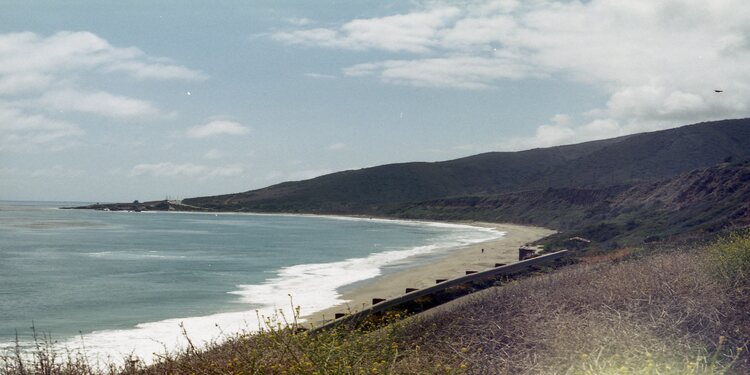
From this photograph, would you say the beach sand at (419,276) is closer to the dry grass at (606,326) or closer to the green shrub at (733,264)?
the dry grass at (606,326)

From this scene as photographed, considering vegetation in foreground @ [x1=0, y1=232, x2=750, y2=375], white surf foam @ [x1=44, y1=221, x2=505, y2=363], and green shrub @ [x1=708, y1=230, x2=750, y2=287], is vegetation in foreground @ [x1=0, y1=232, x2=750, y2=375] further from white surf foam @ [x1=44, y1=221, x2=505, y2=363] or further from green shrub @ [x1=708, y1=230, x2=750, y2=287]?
white surf foam @ [x1=44, y1=221, x2=505, y2=363]

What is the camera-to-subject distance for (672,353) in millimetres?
6582

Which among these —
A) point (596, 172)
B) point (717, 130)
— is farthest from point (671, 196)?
point (717, 130)

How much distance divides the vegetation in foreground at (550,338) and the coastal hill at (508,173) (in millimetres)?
105093

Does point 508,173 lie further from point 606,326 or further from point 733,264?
point 606,326

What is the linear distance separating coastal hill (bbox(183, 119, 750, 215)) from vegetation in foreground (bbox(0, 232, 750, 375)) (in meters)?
105

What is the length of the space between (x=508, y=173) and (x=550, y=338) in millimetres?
162641

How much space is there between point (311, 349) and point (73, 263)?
120 ft

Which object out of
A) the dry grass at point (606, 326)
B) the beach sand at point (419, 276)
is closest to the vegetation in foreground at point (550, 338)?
the dry grass at point (606, 326)

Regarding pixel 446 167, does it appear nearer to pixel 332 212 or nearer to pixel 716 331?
pixel 332 212

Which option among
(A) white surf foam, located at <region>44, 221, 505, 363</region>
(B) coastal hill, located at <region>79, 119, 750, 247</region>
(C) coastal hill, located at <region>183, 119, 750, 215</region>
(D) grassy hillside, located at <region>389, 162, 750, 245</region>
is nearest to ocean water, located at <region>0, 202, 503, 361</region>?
(A) white surf foam, located at <region>44, 221, 505, 363</region>

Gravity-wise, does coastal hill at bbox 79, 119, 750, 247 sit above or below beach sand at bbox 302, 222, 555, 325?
above

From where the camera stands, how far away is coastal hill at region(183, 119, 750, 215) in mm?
120875

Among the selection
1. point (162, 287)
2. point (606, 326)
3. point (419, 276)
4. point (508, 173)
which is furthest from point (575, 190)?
point (508, 173)
